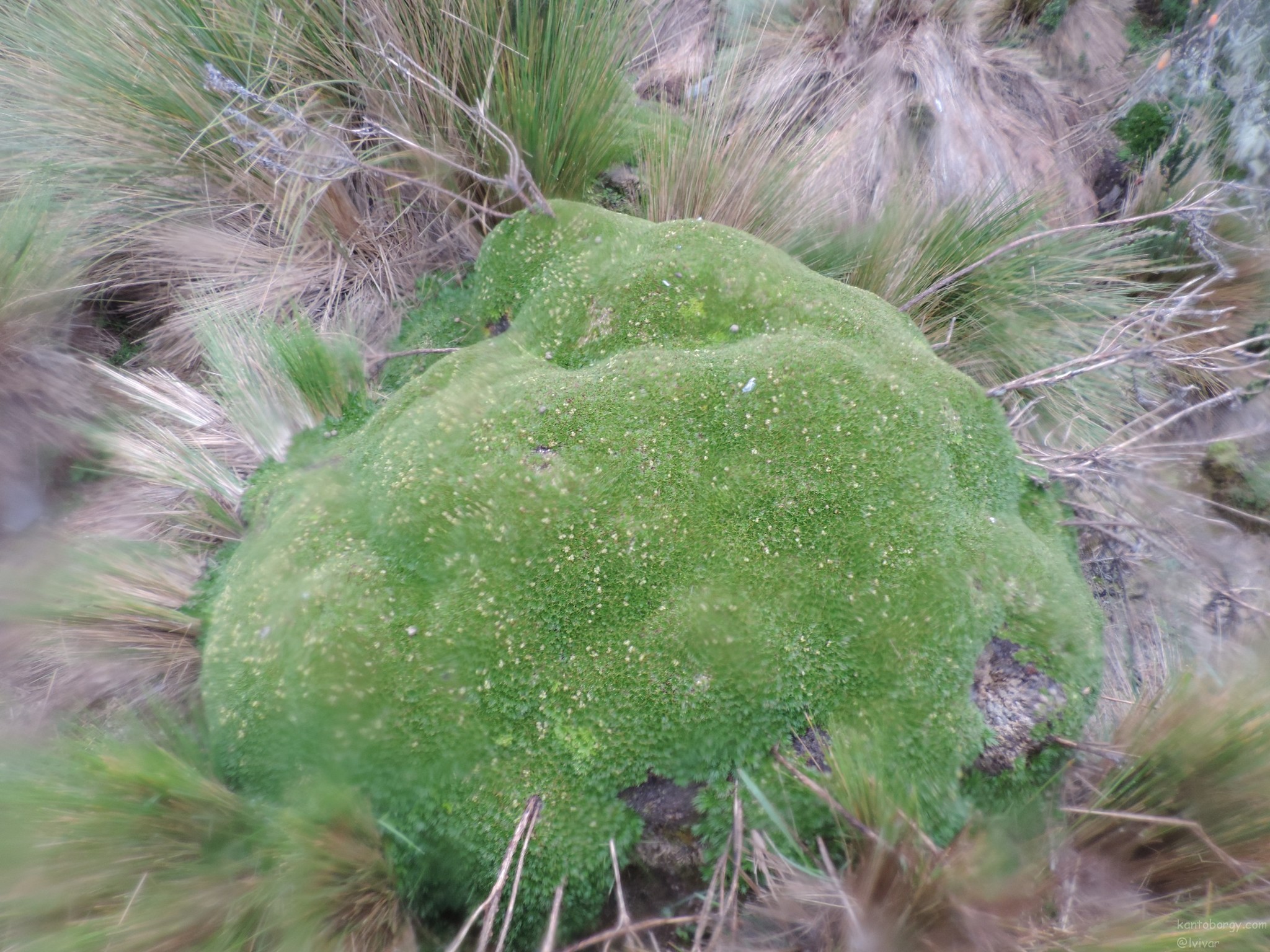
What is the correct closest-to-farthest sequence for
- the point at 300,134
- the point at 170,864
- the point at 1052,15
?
1. the point at 170,864
2. the point at 300,134
3. the point at 1052,15

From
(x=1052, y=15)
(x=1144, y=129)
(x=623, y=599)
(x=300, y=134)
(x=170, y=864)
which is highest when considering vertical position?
(x=1052, y=15)

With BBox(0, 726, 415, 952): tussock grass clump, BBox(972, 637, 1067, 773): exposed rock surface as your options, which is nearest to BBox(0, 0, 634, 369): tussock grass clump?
BBox(0, 726, 415, 952): tussock grass clump

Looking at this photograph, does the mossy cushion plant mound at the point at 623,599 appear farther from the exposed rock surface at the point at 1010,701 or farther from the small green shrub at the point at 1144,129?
the small green shrub at the point at 1144,129

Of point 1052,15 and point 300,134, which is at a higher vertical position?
point 1052,15

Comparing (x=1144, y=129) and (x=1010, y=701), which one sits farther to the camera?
(x=1144, y=129)

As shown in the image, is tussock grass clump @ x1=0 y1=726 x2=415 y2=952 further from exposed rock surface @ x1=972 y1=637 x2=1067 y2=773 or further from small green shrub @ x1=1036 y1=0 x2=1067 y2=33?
small green shrub @ x1=1036 y1=0 x2=1067 y2=33

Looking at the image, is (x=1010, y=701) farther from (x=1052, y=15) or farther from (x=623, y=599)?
(x=1052, y=15)

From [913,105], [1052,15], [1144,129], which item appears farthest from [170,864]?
[1052,15]

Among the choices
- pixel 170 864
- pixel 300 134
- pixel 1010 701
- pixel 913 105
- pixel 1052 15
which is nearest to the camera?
pixel 170 864
